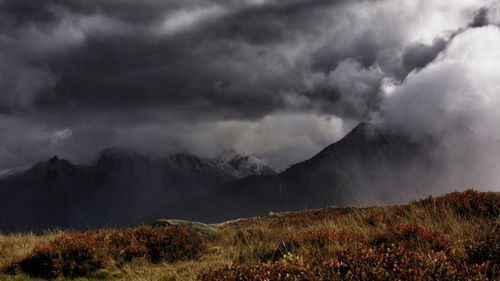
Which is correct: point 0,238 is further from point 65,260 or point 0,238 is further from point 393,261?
point 393,261

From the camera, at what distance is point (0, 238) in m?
12.9

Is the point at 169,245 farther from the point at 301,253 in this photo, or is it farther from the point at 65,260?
the point at 301,253

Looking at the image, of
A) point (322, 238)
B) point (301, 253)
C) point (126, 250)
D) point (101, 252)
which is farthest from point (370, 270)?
point (126, 250)

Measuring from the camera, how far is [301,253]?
7074mm

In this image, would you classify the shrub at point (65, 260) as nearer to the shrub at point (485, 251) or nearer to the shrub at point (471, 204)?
the shrub at point (485, 251)

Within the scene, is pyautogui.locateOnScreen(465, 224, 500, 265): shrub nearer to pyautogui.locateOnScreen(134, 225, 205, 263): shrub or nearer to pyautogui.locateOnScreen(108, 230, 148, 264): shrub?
pyautogui.locateOnScreen(134, 225, 205, 263): shrub

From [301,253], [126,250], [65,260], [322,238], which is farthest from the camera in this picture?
[126,250]

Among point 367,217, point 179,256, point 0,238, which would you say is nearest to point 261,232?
point 179,256

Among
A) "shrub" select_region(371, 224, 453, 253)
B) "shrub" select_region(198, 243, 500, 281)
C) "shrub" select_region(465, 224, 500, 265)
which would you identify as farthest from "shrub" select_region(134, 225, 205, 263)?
"shrub" select_region(465, 224, 500, 265)

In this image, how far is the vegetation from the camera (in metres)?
4.55

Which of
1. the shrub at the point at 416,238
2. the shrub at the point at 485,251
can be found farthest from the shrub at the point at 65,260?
the shrub at the point at 485,251

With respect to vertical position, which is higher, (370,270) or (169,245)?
(370,270)

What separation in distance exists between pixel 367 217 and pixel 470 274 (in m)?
7.55

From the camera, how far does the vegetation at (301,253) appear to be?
4.55 meters
